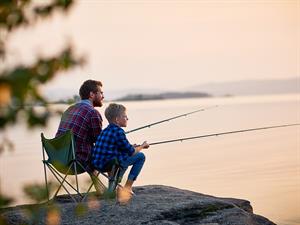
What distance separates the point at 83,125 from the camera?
283 inches

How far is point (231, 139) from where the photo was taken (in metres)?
24.4

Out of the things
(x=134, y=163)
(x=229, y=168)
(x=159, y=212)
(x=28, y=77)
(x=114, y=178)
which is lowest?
(x=229, y=168)

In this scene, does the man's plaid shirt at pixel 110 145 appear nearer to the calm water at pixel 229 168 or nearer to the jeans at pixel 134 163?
the jeans at pixel 134 163

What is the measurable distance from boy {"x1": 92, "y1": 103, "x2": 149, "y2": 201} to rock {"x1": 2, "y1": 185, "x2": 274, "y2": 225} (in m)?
0.37

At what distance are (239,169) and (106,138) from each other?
9641mm

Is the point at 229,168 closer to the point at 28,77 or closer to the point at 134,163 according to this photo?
the point at 134,163

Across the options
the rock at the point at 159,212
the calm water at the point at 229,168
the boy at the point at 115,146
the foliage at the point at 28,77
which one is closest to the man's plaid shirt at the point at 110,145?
the boy at the point at 115,146

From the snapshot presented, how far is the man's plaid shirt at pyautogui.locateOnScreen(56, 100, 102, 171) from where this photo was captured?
7176 millimetres

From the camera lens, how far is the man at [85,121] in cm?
718

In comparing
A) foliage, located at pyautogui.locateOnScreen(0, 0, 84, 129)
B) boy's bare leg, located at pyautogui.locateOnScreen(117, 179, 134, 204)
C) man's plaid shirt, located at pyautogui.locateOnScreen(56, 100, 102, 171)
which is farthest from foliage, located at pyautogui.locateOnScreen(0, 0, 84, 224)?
man's plaid shirt, located at pyautogui.locateOnScreen(56, 100, 102, 171)

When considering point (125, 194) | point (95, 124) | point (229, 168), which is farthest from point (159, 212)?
point (229, 168)

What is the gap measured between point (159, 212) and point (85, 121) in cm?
138

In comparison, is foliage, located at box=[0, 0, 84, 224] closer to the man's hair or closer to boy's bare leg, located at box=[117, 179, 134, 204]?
boy's bare leg, located at box=[117, 179, 134, 204]

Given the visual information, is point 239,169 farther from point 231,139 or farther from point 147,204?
point 147,204
